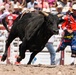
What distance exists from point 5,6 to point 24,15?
2.47m

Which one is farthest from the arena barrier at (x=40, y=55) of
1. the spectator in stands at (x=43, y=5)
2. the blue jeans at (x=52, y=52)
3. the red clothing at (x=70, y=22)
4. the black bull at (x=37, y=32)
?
the black bull at (x=37, y=32)

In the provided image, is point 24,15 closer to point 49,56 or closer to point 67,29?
point 67,29

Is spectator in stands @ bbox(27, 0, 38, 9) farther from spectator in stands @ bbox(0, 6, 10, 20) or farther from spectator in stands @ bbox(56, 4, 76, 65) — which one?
spectator in stands @ bbox(56, 4, 76, 65)

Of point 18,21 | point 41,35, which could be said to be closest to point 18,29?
point 18,21

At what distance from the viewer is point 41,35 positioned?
33.3ft

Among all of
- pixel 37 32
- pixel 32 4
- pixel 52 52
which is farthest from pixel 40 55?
pixel 37 32

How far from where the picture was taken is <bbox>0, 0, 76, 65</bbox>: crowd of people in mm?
10875

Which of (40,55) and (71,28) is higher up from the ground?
(71,28)

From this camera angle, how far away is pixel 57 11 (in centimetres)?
1309

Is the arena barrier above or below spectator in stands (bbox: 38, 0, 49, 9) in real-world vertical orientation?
below

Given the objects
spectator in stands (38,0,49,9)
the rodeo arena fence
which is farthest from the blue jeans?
spectator in stands (38,0,49,9)

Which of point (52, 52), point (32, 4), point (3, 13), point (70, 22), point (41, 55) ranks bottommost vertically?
point (41, 55)

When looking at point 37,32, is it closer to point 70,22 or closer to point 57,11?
point 70,22

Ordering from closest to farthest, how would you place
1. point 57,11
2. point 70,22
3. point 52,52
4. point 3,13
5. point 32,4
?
1. point 70,22
2. point 52,52
3. point 3,13
4. point 57,11
5. point 32,4
